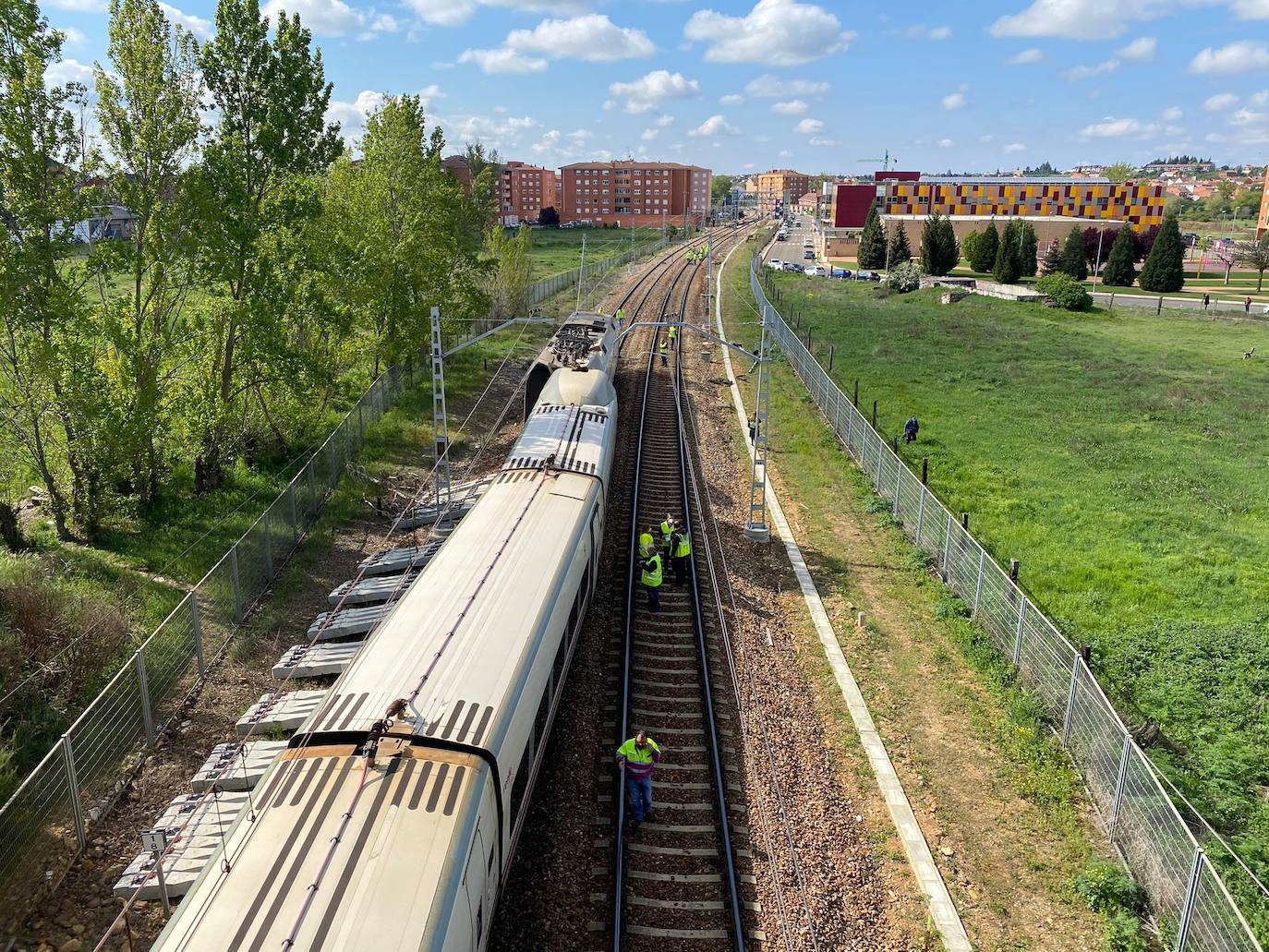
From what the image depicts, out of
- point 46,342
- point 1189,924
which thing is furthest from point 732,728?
point 46,342

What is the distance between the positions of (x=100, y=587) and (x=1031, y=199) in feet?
350

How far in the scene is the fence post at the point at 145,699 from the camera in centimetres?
1167

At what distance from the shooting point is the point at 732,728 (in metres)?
13.1

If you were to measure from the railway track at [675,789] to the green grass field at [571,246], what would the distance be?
55396 mm

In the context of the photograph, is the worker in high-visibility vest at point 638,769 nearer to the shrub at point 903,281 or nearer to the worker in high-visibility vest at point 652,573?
the worker in high-visibility vest at point 652,573

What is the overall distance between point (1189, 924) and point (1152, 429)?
24.6m

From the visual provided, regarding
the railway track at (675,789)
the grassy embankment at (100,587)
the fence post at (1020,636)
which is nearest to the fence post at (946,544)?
the fence post at (1020,636)

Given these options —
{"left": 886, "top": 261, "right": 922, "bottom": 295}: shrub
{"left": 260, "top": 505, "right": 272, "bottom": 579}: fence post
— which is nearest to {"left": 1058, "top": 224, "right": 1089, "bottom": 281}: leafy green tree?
{"left": 886, "top": 261, "right": 922, "bottom": 295}: shrub

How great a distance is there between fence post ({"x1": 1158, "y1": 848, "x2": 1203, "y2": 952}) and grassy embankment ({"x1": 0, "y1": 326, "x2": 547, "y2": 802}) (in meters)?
13.3

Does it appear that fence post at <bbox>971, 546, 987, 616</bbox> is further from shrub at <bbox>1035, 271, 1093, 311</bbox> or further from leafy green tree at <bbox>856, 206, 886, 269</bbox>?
leafy green tree at <bbox>856, 206, 886, 269</bbox>

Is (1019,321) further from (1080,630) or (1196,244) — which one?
(1196,244)

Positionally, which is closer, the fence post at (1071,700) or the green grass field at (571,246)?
the fence post at (1071,700)

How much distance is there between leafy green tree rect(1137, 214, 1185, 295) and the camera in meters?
65.5

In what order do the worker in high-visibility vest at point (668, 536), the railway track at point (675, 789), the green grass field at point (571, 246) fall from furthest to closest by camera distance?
the green grass field at point (571, 246) → the worker in high-visibility vest at point (668, 536) → the railway track at point (675, 789)
